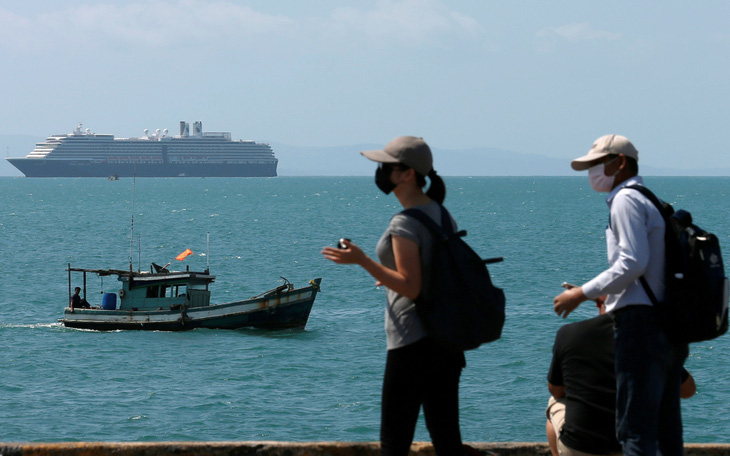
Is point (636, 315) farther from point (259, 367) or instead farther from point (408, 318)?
point (259, 367)

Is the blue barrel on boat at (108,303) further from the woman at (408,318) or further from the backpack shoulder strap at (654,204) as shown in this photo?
the backpack shoulder strap at (654,204)

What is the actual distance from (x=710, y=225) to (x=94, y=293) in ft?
200

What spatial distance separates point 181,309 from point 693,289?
29176 millimetres

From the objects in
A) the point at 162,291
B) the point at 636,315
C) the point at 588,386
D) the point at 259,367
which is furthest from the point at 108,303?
the point at 636,315

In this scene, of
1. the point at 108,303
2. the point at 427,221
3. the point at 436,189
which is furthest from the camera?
the point at 108,303

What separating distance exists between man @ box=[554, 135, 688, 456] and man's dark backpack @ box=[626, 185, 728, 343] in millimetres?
44

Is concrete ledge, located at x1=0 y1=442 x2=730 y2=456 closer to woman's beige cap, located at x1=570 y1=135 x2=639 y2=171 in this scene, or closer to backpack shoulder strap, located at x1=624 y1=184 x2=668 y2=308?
backpack shoulder strap, located at x1=624 y1=184 x2=668 y2=308

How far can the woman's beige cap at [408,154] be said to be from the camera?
3.94 m

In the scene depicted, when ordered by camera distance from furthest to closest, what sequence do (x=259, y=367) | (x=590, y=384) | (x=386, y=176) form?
1. (x=259, y=367)
2. (x=590, y=384)
3. (x=386, y=176)

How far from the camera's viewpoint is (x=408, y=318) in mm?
3861

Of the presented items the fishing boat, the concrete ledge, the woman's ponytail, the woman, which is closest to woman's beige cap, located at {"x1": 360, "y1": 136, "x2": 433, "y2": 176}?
the woman

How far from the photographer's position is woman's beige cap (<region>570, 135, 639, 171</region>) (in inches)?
163

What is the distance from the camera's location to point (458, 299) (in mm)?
3828

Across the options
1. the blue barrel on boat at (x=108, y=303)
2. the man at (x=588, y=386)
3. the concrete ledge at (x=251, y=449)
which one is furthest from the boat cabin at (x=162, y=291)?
the man at (x=588, y=386)
